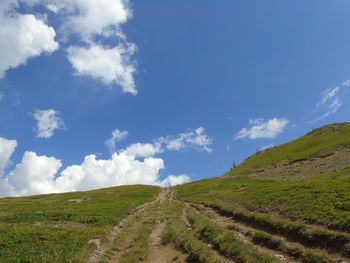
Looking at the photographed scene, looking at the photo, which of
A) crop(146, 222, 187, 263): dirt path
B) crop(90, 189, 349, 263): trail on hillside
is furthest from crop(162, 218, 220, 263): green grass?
crop(146, 222, 187, 263): dirt path

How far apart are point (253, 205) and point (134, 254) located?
17.1m

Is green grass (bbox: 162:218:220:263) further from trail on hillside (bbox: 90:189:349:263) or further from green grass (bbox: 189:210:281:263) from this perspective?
green grass (bbox: 189:210:281:263)

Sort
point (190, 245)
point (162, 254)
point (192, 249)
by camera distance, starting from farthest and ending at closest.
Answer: point (162, 254)
point (190, 245)
point (192, 249)

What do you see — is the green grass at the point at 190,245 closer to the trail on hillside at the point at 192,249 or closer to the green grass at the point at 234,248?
Result: the trail on hillside at the point at 192,249

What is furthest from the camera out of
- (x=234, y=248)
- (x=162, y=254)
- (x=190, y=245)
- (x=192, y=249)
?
(x=162, y=254)

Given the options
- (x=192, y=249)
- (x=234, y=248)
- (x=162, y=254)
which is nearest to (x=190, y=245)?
(x=192, y=249)

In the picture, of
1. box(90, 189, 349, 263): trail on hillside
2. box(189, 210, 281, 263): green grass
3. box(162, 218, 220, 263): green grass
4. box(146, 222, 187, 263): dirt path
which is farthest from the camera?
box(146, 222, 187, 263): dirt path

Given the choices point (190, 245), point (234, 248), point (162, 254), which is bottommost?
point (162, 254)

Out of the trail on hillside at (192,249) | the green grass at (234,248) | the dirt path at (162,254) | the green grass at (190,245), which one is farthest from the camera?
the dirt path at (162,254)

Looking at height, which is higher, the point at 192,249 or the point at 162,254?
the point at 192,249

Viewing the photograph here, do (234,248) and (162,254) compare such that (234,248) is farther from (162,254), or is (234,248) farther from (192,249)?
(162,254)

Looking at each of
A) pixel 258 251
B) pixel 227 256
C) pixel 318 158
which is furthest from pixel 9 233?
pixel 318 158

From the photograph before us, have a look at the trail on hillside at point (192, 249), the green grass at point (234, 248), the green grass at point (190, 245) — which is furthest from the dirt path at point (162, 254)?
the green grass at point (234, 248)

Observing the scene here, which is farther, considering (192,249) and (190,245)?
(190,245)
